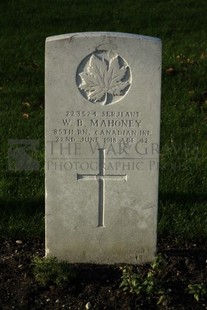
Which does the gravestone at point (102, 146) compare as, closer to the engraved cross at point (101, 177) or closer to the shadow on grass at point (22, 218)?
the engraved cross at point (101, 177)

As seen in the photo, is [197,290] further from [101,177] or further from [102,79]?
[102,79]

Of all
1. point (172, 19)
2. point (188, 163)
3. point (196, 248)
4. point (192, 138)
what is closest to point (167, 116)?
point (192, 138)

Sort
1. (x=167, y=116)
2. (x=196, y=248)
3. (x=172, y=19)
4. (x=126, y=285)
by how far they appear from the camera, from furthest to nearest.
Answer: (x=172, y=19) → (x=167, y=116) → (x=196, y=248) → (x=126, y=285)

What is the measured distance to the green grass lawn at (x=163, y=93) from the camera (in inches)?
207

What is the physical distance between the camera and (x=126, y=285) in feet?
13.7

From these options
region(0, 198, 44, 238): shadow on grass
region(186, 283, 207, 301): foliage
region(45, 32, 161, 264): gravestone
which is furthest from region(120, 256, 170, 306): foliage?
region(0, 198, 44, 238): shadow on grass

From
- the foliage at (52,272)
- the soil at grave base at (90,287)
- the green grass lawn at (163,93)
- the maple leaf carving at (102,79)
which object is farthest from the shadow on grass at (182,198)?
the maple leaf carving at (102,79)

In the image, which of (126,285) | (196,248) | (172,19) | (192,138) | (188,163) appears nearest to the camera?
(126,285)

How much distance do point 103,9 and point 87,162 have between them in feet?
21.8

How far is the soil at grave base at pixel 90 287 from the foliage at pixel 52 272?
0.04 m

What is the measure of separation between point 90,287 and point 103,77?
133 centimetres

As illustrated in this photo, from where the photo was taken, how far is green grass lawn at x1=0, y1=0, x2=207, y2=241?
5.25m

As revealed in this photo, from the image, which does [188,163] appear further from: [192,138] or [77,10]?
[77,10]

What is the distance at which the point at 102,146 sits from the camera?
430cm
